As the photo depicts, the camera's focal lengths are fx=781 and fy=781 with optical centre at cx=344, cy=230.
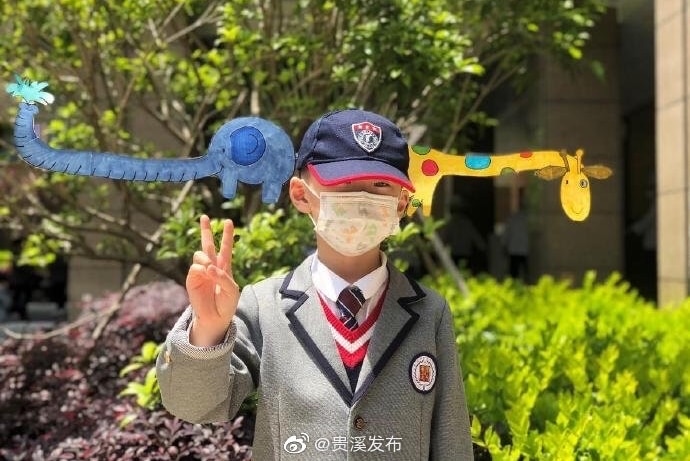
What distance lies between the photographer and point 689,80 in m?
7.36

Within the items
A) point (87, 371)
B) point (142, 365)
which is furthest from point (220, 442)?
point (87, 371)

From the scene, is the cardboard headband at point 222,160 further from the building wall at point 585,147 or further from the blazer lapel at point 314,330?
the building wall at point 585,147

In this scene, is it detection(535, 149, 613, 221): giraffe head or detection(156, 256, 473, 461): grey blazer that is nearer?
detection(156, 256, 473, 461): grey blazer

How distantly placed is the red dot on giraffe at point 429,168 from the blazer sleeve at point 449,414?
1.52 feet

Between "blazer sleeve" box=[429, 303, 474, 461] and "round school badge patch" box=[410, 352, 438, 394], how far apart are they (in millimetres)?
48

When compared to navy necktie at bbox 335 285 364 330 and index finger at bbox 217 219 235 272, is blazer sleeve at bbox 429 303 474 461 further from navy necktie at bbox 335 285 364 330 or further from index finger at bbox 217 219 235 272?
index finger at bbox 217 219 235 272

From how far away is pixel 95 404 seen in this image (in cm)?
450

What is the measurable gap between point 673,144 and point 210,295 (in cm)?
690

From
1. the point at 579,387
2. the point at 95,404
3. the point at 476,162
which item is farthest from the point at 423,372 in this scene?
the point at 95,404

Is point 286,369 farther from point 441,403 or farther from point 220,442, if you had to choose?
point 220,442

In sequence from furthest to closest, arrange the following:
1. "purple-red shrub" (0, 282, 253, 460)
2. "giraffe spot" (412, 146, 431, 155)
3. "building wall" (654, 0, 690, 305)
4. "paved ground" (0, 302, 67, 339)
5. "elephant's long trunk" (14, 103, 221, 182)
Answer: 1. "paved ground" (0, 302, 67, 339)
2. "building wall" (654, 0, 690, 305)
3. "purple-red shrub" (0, 282, 253, 460)
4. "giraffe spot" (412, 146, 431, 155)
5. "elephant's long trunk" (14, 103, 221, 182)

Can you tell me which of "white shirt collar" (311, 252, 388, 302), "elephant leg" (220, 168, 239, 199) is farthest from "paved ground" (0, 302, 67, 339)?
"white shirt collar" (311, 252, 388, 302)

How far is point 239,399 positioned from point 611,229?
8.82 metres

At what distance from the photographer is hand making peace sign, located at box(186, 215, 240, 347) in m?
1.83
